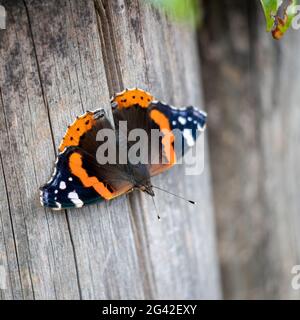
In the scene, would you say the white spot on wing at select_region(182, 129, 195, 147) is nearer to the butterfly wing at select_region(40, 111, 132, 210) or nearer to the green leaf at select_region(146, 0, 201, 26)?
the butterfly wing at select_region(40, 111, 132, 210)

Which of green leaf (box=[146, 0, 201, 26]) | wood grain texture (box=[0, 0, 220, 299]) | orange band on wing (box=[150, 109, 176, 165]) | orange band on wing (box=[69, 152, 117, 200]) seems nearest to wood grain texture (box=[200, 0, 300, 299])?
green leaf (box=[146, 0, 201, 26])

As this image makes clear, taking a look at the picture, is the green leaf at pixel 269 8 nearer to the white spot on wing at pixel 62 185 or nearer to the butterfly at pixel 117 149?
the butterfly at pixel 117 149

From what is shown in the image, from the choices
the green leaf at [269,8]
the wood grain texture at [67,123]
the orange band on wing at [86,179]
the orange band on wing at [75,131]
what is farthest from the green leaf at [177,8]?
the orange band on wing at [86,179]

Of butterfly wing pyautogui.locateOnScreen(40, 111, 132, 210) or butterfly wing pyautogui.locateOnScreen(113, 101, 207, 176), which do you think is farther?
butterfly wing pyautogui.locateOnScreen(113, 101, 207, 176)

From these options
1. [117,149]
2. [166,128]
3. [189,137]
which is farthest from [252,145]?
[117,149]

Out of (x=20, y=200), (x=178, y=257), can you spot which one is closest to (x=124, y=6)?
(x=20, y=200)
